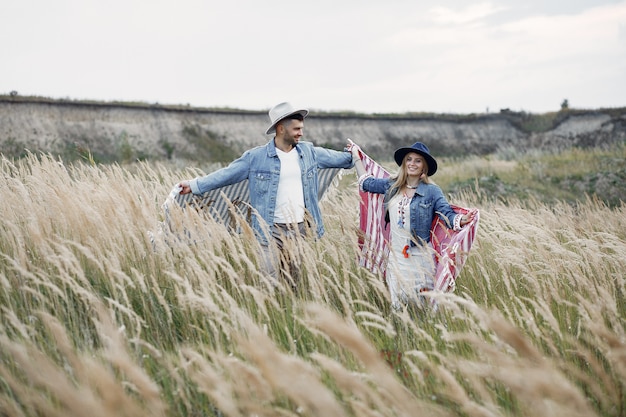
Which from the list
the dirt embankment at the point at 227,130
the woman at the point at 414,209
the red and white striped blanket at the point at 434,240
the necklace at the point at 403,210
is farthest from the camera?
the dirt embankment at the point at 227,130

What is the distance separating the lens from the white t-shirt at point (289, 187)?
470cm

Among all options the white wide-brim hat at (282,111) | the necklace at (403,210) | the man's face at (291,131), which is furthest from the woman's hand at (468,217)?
the white wide-brim hat at (282,111)

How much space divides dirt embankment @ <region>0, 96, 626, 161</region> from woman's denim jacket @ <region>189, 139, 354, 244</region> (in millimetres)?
23737

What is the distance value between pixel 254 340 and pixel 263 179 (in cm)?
218

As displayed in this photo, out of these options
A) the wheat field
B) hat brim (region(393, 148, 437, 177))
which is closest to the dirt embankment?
hat brim (region(393, 148, 437, 177))

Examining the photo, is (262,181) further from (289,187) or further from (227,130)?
(227,130)

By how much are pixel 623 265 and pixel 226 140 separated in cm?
3635

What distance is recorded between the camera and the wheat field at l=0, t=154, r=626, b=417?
79.3 inches

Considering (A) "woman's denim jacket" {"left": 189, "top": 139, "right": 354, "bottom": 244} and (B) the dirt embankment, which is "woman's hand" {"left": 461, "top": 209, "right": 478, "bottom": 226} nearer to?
(A) "woman's denim jacket" {"left": 189, "top": 139, "right": 354, "bottom": 244}

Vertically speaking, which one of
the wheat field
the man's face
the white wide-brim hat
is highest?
the white wide-brim hat

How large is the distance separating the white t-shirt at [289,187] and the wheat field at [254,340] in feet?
1.71

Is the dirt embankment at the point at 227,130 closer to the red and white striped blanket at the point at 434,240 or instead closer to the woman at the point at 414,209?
the red and white striped blanket at the point at 434,240

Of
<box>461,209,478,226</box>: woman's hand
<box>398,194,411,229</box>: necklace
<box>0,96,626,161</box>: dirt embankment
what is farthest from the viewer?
<box>0,96,626,161</box>: dirt embankment

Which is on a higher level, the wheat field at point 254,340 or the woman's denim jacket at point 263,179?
the woman's denim jacket at point 263,179
